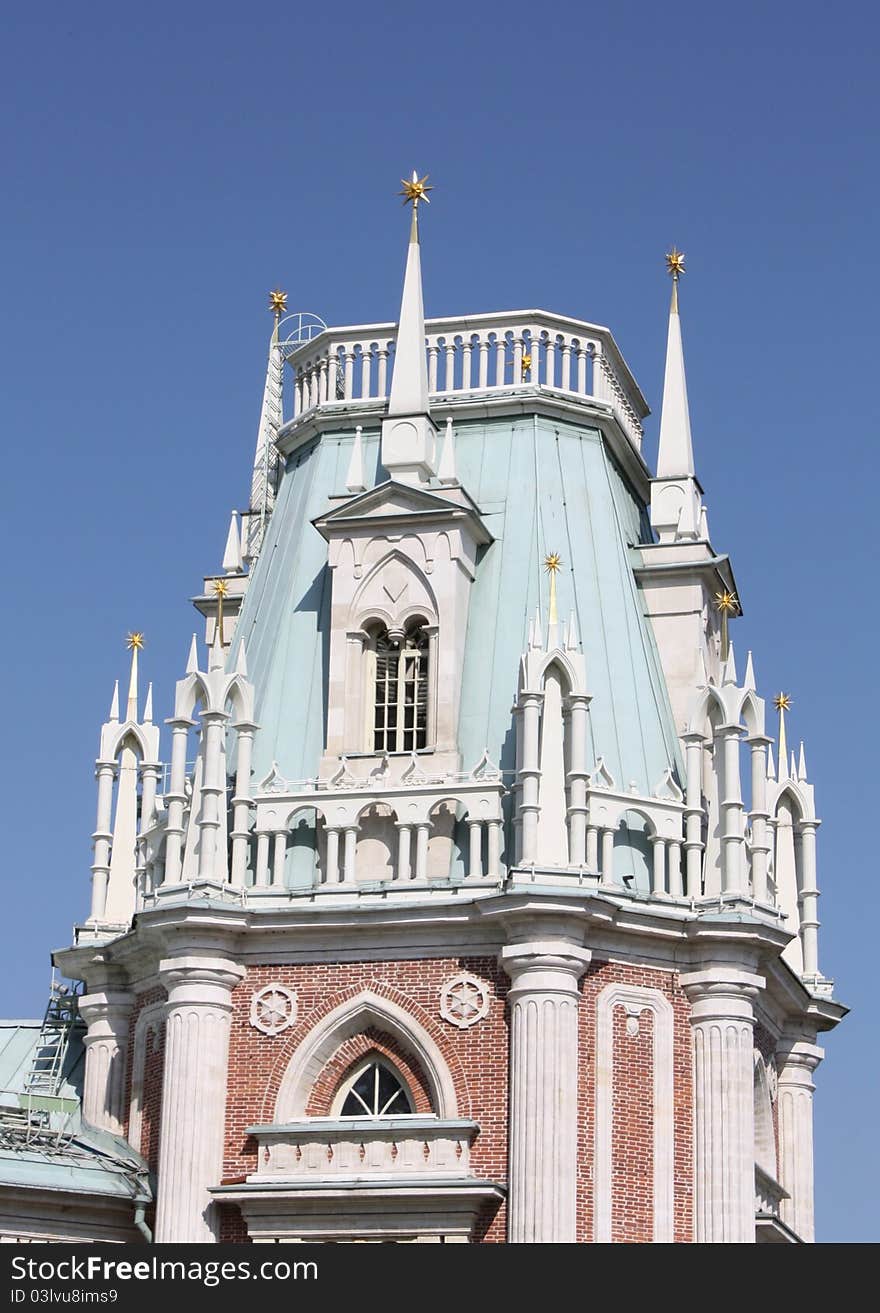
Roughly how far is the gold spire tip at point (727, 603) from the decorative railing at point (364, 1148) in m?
10.4

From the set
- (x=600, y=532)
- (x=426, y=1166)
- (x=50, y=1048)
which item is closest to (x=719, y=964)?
(x=426, y=1166)

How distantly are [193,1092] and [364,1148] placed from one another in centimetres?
265

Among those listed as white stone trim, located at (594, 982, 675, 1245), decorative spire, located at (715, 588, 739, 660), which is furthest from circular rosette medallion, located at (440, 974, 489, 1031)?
decorative spire, located at (715, 588, 739, 660)

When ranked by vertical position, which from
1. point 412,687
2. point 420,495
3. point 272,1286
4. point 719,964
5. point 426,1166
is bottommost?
point 272,1286

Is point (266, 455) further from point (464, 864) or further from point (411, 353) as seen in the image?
point (464, 864)

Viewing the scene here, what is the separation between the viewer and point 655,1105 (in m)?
38.7

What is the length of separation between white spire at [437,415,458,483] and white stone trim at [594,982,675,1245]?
8628 millimetres

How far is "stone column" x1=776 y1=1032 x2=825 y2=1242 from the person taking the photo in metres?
43.4

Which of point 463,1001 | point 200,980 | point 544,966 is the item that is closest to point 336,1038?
point 463,1001

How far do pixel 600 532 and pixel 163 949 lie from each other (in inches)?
385

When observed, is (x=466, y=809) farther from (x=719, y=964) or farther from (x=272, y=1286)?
(x=272, y=1286)

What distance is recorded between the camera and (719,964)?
39375 millimetres

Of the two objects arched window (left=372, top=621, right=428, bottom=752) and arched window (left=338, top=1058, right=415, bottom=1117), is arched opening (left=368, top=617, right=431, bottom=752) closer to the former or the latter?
arched window (left=372, top=621, right=428, bottom=752)

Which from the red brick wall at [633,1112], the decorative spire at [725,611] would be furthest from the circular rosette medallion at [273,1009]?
the decorative spire at [725,611]
